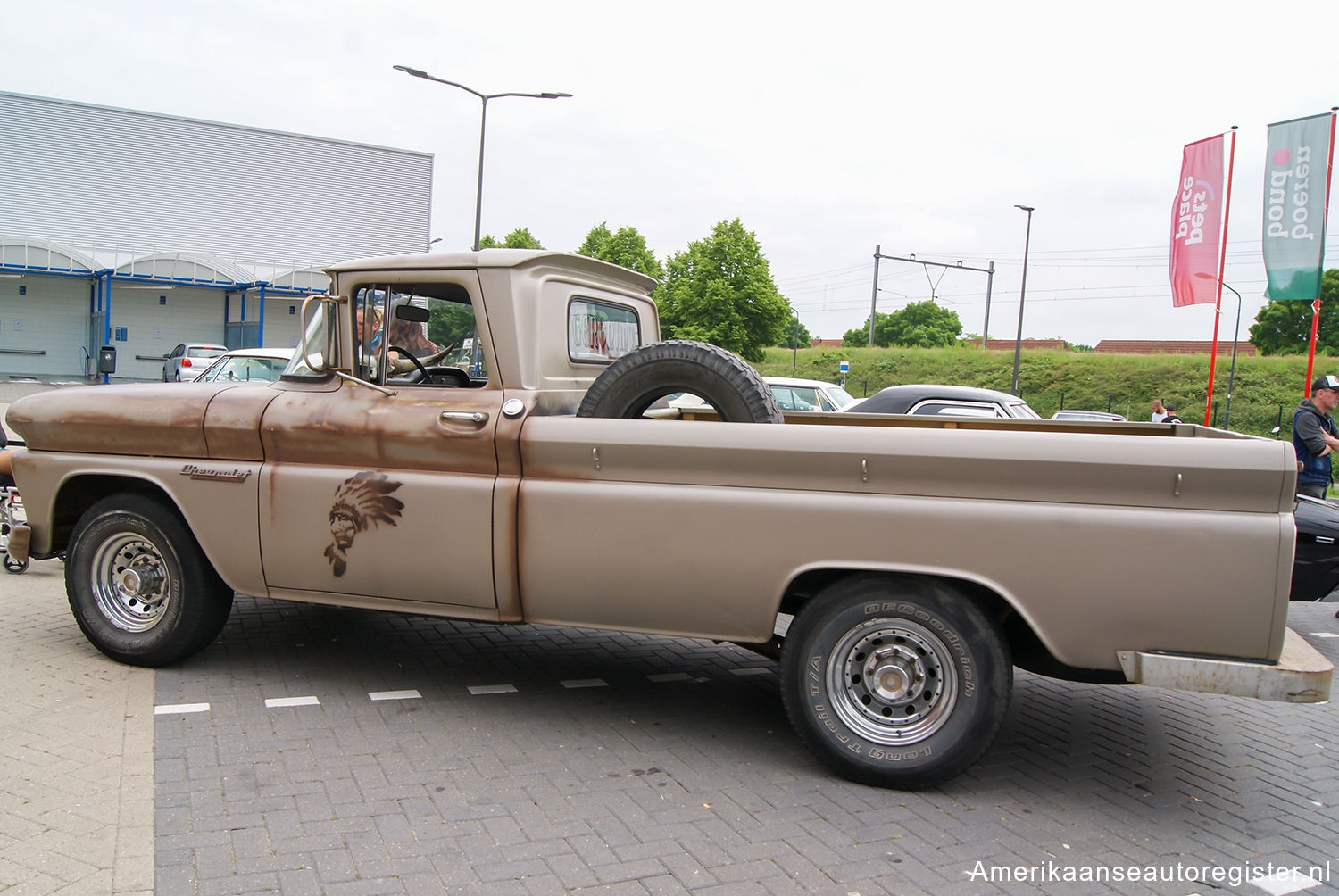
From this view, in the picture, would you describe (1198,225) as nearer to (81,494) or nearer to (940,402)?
(940,402)

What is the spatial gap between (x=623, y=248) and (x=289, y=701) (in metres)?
57.6

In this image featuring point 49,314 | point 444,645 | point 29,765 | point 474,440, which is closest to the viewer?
point 29,765

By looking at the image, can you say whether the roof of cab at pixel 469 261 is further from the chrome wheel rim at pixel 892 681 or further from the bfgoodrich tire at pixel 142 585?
the chrome wheel rim at pixel 892 681

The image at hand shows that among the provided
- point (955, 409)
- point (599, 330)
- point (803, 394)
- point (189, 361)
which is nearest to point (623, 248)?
point (189, 361)

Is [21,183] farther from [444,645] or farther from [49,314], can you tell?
[444,645]


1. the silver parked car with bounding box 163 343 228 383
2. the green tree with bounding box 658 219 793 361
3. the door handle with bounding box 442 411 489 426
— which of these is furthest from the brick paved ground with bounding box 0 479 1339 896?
the green tree with bounding box 658 219 793 361

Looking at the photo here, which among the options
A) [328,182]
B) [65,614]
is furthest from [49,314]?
[65,614]

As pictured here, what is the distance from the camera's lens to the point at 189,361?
24.3 m

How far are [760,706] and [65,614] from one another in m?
4.31

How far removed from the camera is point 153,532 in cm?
492

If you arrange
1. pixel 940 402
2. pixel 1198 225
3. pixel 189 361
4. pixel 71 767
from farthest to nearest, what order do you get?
pixel 189 361 < pixel 1198 225 < pixel 940 402 < pixel 71 767

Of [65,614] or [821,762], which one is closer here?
[821,762]

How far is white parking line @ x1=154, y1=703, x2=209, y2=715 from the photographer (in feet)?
14.6

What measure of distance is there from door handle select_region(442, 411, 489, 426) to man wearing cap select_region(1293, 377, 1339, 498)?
6.89 m
